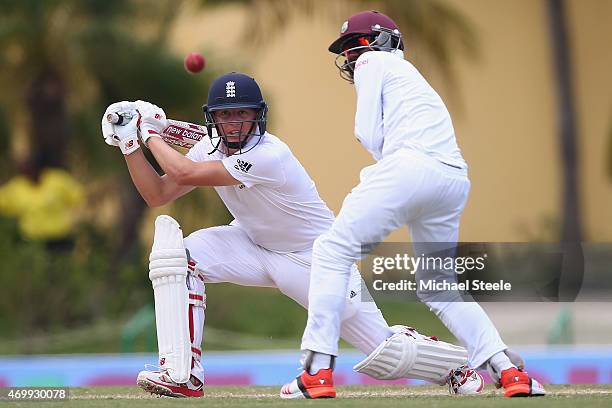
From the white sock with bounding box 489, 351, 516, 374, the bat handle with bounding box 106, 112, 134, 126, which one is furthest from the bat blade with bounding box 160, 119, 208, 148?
the white sock with bounding box 489, 351, 516, 374

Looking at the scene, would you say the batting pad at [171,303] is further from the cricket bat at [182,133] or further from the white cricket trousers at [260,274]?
the cricket bat at [182,133]

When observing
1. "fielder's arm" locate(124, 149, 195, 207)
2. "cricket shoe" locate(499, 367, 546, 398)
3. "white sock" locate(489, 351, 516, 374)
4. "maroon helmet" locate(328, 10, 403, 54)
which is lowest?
"cricket shoe" locate(499, 367, 546, 398)

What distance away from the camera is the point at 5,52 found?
11719 mm

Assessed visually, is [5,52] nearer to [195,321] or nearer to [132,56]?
[132,56]

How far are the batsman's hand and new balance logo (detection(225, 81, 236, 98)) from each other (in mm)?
377

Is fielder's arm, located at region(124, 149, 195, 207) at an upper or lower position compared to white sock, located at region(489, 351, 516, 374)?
upper

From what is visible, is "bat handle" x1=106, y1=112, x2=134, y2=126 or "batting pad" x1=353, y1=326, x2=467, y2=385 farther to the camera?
"bat handle" x1=106, y1=112, x2=134, y2=126

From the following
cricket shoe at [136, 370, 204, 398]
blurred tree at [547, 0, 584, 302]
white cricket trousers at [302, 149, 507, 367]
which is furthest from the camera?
blurred tree at [547, 0, 584, 302]

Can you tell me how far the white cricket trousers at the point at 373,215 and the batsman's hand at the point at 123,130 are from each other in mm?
912

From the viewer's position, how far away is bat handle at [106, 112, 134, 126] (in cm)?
479

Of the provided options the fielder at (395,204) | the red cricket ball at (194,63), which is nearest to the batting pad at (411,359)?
the fielder at (395,204)

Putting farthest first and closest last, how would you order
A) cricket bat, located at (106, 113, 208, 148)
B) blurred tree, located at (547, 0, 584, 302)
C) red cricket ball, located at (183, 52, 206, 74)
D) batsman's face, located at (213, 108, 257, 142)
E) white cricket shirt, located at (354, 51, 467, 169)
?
blurred tree, located at (547, 0, 584, 302), red cricket ball, located at (183, 52, 206, 74), cricket bat, located at (106, 113, 208, 148), batsman's face, located at (213, 108, 257, 142), white cricket shirt, located at (354, 51, 467, 169)

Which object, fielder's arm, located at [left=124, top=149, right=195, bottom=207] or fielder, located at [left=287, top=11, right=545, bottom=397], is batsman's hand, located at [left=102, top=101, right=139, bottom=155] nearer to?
fielder's arm, located at [left=124, top=149, right=195, bottom=207]

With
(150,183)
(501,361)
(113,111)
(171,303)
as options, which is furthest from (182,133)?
(501,361)
